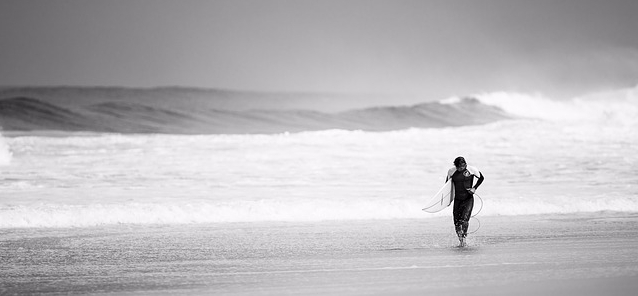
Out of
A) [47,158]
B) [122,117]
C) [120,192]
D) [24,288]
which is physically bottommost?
[24,288]

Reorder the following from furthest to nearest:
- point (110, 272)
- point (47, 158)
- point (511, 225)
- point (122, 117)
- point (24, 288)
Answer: point (122, 117), point (47, 158), point (511, 225), point (110, 272), point (24, 288)

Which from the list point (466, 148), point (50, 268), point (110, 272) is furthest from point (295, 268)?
point (466, 148)

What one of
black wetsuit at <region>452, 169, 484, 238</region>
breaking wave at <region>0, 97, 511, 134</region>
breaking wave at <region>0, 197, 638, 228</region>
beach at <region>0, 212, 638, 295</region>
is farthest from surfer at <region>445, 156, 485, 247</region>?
breaking wave at <region>0, 97, 511, 134</region>

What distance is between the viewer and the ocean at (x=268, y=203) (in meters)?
9.13

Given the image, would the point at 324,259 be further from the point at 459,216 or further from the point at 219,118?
the point at 219,118

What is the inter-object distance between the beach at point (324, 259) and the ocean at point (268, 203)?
0.05m

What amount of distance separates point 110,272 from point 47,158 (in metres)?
17.9

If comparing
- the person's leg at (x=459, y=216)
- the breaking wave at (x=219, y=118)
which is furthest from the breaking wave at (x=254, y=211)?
the breaking wave at (x=219, y=118)

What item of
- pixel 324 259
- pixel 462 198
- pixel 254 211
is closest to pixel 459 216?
pixel 462 198

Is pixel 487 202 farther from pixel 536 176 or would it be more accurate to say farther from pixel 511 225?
pixel 536 176

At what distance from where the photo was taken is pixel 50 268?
8953 millimetres

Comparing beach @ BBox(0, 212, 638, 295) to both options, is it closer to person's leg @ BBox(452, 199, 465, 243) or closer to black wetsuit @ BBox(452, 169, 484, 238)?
person's leg @ BBox(452, 199, 465, 243)

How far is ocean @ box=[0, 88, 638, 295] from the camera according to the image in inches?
360

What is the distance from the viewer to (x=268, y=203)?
15.4 m
